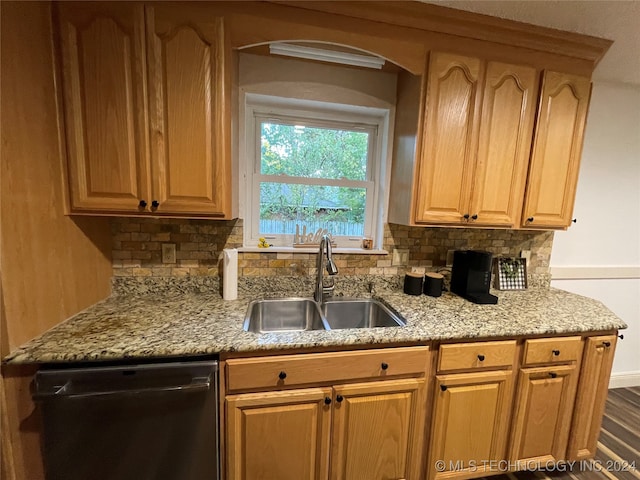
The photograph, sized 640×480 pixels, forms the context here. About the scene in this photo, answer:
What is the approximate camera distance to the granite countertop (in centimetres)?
97

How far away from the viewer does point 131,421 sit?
98cm

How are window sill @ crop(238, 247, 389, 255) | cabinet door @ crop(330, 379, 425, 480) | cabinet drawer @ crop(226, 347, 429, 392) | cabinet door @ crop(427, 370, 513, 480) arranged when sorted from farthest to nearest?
window sill @ crop(238, 247, 389, 255), cabinet door @ crop(427, 370, 513, 480), cabinet door @ crop(330, 379, 425, 480), cabinet drawer @ crop(226, 347, 429, 392)

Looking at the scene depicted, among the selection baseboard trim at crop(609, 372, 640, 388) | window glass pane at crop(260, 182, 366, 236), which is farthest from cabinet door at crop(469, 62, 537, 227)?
baseboard trim at crop(609, 372, 640, 388)

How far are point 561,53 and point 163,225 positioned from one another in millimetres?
2380

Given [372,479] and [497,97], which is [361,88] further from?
[372,479]

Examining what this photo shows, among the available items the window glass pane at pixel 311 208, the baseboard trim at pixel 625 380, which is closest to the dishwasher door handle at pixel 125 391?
the window glass pane at pixel 311 208

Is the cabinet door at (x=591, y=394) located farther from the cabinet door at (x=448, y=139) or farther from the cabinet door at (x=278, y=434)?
the cabinet door at (x=278, y=434)

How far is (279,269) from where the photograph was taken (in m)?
1.65

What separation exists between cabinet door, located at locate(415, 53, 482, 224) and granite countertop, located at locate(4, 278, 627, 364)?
53 cm


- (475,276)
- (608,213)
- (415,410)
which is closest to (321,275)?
(415,410)

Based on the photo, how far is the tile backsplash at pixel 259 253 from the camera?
1.49 metres

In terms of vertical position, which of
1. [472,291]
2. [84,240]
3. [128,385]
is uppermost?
[84,240]

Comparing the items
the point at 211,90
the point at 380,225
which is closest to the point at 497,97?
the point at 380,225

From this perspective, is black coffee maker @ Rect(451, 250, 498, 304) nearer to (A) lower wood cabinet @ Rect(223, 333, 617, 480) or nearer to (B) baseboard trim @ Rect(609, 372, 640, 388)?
(A) lower wood cabinet @ Rect(223, 333, 617, 480)
